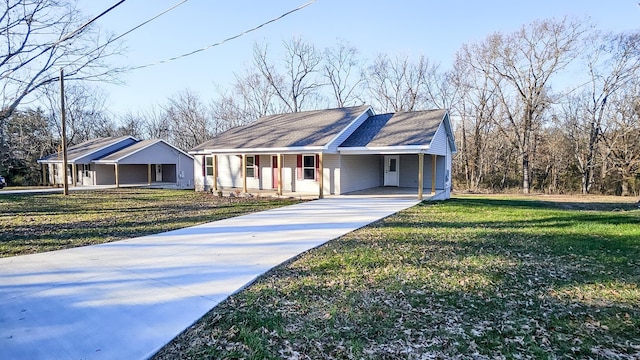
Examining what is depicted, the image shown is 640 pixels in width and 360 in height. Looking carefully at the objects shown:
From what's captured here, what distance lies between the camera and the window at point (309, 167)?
16094 mm

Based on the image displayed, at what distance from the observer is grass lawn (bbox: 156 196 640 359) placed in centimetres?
315

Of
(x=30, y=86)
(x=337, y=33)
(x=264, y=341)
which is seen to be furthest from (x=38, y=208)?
(x=337, y=33)

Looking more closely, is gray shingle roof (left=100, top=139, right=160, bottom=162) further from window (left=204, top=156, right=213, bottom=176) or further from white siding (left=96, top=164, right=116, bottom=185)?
window (left=204, top=156, right=213, bottom=176)

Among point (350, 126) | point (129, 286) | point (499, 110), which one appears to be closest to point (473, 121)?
point (499, 110)

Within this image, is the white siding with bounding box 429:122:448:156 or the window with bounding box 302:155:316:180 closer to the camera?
the white siding with bounding box 429:122:448:156

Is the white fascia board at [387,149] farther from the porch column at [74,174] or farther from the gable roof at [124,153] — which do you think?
the porch column at [74,174]

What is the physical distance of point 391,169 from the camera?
18625 mm

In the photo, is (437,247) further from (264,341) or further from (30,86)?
(30,86)

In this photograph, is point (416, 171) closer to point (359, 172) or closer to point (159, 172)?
point (359, 172)

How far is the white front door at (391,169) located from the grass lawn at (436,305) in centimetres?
1141

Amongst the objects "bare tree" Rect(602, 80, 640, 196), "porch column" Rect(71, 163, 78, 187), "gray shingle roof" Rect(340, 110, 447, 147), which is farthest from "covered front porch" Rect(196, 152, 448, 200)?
"bare tree" Rect(602, 80, 640, 196)

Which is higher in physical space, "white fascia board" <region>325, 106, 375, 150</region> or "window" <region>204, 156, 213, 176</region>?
"white fascia board" <region>325, 106, 375, 150</region>

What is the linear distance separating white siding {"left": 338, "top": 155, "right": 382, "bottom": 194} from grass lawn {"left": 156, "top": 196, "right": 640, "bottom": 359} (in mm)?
8626

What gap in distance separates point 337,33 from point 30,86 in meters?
26.9
